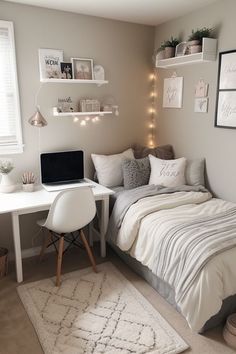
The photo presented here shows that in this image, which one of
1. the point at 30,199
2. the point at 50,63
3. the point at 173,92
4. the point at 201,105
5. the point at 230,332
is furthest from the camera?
the point at 173,92

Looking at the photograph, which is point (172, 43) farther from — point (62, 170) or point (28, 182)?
point (28, 182)

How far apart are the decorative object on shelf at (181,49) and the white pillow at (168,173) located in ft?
3.40

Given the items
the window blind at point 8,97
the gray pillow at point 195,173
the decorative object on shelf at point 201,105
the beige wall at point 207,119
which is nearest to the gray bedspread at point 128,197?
the gray pillow at point 195,173

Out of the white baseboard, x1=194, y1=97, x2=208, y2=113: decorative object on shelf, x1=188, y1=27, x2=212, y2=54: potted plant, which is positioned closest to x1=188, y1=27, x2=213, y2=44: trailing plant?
x1=188, y1=27, x2=212, y2=54: potted plant

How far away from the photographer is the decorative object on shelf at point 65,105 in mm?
2955

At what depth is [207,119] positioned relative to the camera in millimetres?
2916

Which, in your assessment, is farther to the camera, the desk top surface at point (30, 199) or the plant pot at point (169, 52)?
the plant pot at point (169, 52)

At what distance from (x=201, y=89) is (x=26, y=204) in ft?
6.45

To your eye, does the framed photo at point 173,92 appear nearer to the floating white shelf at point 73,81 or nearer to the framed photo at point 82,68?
the floating white shelf at point 73,81

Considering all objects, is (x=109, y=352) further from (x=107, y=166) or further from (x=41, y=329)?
(x=107, y=166)

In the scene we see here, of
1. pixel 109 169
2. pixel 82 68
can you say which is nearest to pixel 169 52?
pixel 82 68

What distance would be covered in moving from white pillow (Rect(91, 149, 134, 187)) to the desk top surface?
24 cm

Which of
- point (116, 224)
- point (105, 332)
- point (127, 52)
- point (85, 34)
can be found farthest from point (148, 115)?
point (105, 332)

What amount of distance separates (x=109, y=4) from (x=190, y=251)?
223 centimetres
